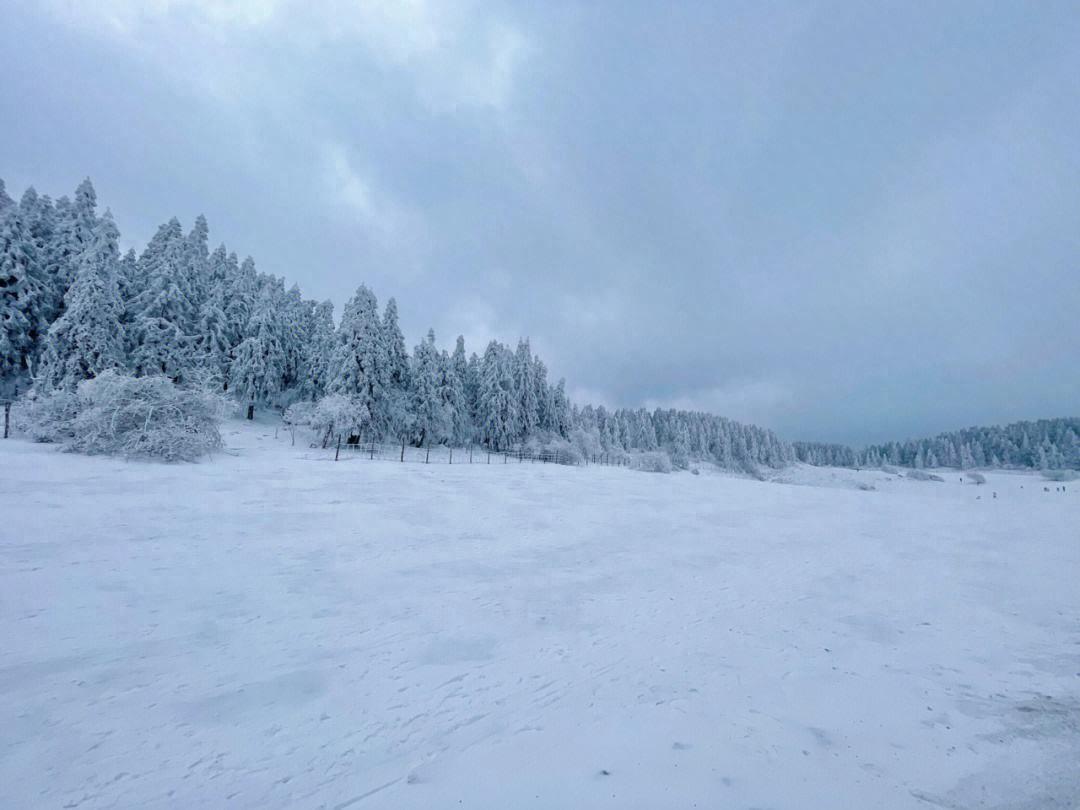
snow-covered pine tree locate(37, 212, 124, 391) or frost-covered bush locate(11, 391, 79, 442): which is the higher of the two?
snow-covered pine tree locate(37, 212, 124, 391)

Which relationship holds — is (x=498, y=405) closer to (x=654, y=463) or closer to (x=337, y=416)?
(x=337, y=416)

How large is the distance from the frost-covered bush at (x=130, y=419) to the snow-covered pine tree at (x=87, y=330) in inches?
232

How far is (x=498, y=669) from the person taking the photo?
438 cm

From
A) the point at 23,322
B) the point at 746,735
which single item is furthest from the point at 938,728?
the point at 23,322

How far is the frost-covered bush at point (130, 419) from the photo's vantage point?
51.4 ft

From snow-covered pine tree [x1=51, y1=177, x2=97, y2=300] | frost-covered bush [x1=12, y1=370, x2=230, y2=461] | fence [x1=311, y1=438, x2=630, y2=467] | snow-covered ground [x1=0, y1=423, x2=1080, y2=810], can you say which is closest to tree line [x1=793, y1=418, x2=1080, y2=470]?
A: fence [x1=311, y1=438, x2=630, y2=467]

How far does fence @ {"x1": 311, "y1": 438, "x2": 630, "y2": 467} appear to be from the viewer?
103 feet

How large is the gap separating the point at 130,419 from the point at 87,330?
1370 cm

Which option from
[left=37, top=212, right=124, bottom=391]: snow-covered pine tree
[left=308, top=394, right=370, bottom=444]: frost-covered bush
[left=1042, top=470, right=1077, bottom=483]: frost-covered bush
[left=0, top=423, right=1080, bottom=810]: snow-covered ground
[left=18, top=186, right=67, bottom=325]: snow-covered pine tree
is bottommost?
[left=0, top=423, right=1080, bottom=810]: snow-covered ground

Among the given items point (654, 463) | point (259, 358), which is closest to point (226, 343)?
point (259, 358)

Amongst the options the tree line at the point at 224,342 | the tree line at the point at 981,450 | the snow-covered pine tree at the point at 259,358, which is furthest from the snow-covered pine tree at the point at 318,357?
the tree line at the point at 981,450

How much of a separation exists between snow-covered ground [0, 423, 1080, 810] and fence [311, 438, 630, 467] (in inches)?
856

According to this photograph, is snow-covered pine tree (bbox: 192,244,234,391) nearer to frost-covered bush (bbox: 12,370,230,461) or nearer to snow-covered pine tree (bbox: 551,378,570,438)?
frost-covered bush (bbox: 12,370,230,461)

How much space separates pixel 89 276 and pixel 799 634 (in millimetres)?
37419
